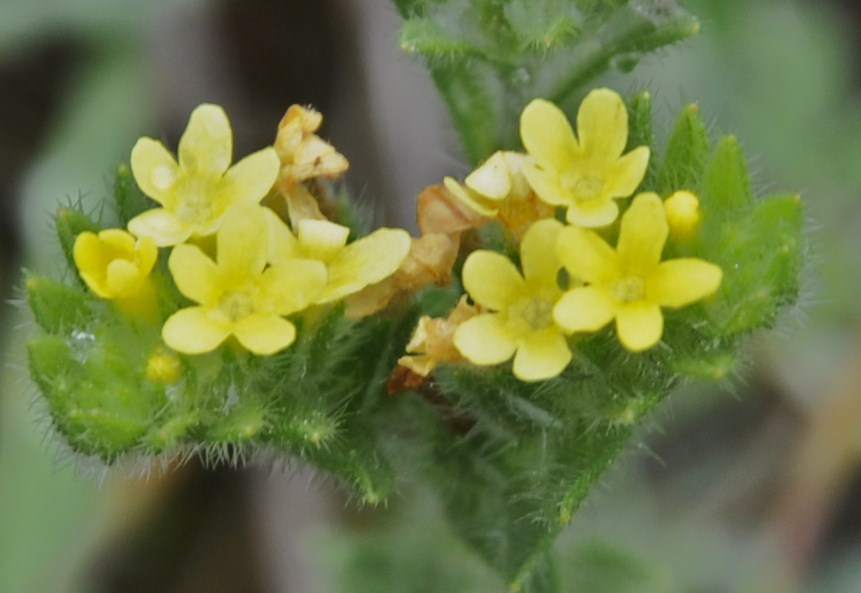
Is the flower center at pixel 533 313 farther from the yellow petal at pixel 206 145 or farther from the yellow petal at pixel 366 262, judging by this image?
the yellow petal at pixel 206 145

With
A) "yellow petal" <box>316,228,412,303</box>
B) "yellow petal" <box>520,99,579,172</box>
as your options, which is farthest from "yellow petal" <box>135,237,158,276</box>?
"yellow petal" <box>520,99,579,172</box>

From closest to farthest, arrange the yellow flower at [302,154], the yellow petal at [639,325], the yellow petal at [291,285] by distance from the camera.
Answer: the yellow petal at [639,325] → the yellow petal at [291,285] → the yellow flower at [302,154]

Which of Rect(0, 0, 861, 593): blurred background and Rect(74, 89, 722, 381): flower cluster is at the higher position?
Rect(74, 89, 722, 381): flower cluster

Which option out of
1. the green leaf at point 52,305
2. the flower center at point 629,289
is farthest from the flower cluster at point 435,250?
the green leaf at point 52,305

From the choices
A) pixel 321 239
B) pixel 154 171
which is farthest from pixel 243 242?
pixel 154 171

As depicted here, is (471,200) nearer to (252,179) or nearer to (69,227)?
(252,179)

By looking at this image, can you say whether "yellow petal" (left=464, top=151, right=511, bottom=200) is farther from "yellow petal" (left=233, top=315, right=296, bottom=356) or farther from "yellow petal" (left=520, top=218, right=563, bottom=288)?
"yellow petal" (left=233, top=315, right=296, bottom=356)
